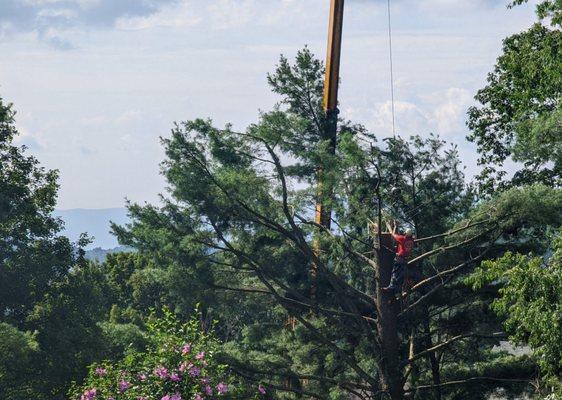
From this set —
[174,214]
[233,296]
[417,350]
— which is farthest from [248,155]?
[417,350]

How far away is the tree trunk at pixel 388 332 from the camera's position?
2356cm

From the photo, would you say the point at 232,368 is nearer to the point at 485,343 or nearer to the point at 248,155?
the point at 248,155

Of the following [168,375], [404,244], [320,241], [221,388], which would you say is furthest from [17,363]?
[221,388]

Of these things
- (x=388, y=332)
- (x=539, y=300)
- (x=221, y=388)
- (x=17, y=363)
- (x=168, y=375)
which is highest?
(x=17, y=363)

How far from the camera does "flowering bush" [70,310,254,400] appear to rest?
18.0 meters

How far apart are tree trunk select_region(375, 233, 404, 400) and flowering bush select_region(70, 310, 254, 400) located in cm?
554

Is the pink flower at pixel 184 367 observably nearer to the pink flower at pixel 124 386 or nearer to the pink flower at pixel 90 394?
the pink flower at pixel 124 386

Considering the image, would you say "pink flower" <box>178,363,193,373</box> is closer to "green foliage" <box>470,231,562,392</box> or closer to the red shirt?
"green foliage" <box>470,231,562,392</box>

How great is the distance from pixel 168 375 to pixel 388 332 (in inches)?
278

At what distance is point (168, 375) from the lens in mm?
17969

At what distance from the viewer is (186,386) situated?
18062 millimetres

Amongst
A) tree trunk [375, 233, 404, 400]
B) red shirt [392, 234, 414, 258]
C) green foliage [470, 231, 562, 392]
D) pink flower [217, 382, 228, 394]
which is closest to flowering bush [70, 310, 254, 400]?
pink flower [217, 382, 228, 394]

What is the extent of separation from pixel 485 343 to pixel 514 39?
920cm

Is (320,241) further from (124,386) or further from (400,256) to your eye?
(124,386)
